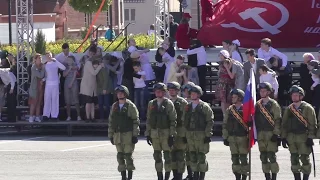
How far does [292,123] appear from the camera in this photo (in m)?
14.3

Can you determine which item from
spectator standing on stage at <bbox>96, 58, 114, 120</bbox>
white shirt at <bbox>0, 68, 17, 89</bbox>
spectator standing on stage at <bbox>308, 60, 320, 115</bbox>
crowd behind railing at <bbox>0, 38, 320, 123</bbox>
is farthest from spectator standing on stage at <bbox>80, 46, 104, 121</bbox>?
spectator standing on stage at <bbox>308, 60, 320, 115</bbox>

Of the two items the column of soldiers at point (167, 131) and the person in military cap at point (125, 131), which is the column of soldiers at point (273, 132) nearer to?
the column of soldiers at point (167, 131)

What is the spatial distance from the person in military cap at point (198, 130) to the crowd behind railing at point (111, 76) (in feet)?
16.8

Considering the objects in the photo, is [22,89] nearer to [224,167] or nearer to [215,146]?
[215,146]

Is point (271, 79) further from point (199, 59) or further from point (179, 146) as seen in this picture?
point (179, 146)

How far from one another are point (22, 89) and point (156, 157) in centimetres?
882

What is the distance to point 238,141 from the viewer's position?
14383 millimetres

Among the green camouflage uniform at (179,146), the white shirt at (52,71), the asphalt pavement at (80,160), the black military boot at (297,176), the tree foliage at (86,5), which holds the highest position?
the tree foliage at (86,5)

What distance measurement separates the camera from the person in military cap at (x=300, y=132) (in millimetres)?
14188

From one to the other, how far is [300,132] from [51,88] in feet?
29.0

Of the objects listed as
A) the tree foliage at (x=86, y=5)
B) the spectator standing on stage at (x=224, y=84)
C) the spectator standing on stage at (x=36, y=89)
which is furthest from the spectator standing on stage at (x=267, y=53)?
the tree foliage at (x=86, y=5)

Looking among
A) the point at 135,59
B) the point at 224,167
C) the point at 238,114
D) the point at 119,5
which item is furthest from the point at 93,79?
the point at 119,5

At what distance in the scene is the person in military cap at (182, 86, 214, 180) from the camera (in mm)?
14602

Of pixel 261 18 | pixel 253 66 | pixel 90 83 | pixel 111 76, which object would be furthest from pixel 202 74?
pixel 261 18
